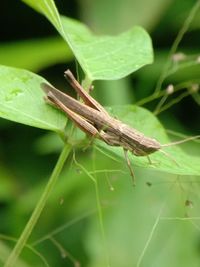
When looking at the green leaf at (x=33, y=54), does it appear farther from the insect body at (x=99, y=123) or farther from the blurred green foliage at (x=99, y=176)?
the insect body at (x=99, y=123)

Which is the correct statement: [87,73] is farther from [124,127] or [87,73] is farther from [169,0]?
[169,0]

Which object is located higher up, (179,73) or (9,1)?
(9,1)

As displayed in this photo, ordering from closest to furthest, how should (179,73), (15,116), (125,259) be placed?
(15,116) < (125,259) < (179,73)

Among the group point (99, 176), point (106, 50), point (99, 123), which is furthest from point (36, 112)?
point (99, 176)

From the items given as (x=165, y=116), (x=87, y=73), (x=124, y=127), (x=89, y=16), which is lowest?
(x=165, y=116)

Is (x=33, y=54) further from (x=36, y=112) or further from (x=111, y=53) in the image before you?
(x=36, y=112)

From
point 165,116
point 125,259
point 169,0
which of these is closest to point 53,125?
point 125,259
